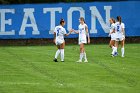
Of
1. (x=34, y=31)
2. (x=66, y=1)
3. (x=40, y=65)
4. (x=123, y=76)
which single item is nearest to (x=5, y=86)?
(x=123, y=76)

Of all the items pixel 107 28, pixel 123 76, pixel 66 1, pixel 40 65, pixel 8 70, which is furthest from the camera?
pixel 66 1

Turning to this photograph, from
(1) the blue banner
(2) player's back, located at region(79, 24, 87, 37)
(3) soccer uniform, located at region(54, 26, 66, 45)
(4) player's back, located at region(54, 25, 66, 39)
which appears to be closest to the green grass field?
(3) soccer uniform, located at region(54, 26, 66, 45)

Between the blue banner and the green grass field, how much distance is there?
1350 centimetres

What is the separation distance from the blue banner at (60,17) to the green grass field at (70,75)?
13.5 m

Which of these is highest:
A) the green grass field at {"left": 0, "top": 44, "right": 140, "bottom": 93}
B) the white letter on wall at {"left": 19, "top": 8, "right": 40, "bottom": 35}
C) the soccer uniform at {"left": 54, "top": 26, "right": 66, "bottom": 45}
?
the white letter on wall at {"left": 19, "top": 8, "right": 40, "bottom": 35}

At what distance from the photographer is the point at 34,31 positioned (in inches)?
1683

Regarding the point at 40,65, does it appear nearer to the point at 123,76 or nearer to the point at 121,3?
the point at 123,76

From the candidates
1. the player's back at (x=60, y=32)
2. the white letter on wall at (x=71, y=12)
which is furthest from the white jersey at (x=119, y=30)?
the white letter on wall at (x=71, y=12)

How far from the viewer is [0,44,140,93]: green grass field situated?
17250mm

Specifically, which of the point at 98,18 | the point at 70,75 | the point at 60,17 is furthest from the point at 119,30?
the point at 60,17

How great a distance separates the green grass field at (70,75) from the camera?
56.6ft

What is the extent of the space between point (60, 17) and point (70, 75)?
2240 centimetres

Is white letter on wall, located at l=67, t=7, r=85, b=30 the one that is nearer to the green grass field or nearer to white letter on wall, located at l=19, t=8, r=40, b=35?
white letter on wall, located at l=19, t=8, r=40, b=35

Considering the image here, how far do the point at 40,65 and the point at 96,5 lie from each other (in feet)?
62.4
